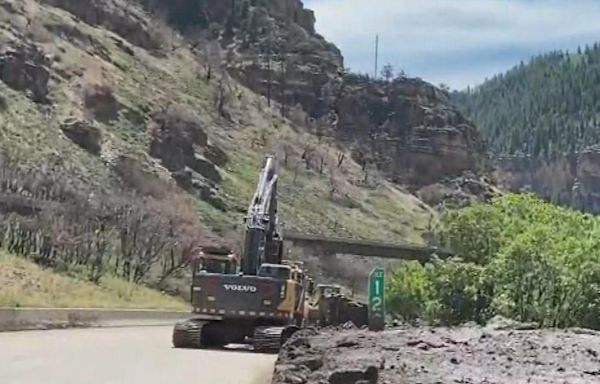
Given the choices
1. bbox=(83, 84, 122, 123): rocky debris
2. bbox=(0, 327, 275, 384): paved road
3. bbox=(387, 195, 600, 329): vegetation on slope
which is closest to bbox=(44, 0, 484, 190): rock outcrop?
bbox=(83, 84, 122, 123): rocky debris

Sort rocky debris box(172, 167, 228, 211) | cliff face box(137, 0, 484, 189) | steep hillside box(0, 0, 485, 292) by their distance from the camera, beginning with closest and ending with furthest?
1. steep hillside box(0, 0, 485, 292)
2. rocky debris box(172, 167, 228, 211)
3. cliff face box(137, 0, 484, 189)

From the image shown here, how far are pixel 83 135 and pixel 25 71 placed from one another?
310 inches

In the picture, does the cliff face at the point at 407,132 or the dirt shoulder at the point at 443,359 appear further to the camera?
the cliff face at the point at 407,132

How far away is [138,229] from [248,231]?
32.5 m

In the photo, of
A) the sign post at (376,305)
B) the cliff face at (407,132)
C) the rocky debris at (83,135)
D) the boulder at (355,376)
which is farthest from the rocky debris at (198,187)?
the boulder at (355,376)

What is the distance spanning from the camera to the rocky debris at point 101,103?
107 meters

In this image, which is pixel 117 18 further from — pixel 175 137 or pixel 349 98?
pixel 349 98

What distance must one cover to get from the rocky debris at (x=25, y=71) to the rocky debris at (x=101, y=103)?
20.4ft

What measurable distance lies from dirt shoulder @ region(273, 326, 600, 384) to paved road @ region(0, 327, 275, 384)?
1.31 metres

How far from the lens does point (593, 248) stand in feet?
172

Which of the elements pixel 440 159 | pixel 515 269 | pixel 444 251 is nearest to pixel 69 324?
pixel 515 269

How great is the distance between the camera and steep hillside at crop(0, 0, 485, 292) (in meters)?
69.2

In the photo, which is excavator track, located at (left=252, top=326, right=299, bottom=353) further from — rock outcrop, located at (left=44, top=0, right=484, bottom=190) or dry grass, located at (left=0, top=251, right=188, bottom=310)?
rock outcrop, located at (left=44, top=0, right=484, bottom=190)

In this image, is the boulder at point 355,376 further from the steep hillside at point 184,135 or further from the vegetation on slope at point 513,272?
the steep hillside at point 184,135
